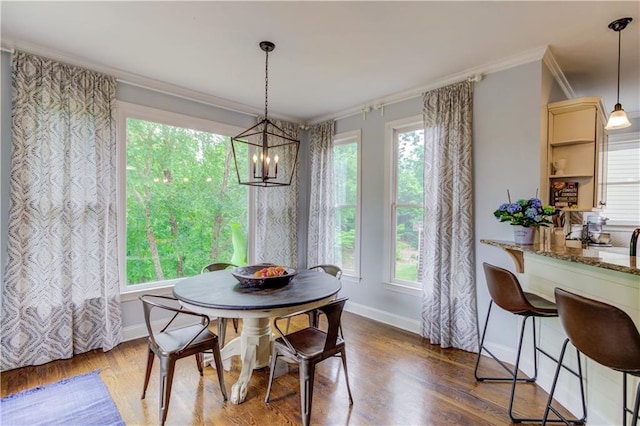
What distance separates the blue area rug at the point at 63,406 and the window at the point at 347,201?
2.90 m

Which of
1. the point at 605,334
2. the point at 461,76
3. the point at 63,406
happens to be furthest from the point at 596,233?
the point at 63,406

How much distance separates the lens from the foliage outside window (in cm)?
358

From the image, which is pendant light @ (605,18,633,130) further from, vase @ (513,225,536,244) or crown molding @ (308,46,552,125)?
vase @ (513,225,536,244)

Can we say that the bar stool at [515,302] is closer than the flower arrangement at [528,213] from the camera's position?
Yes

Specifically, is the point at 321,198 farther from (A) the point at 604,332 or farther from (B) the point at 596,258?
(A) the point at 604,332

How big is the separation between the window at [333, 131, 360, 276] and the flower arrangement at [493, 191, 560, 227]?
191cm

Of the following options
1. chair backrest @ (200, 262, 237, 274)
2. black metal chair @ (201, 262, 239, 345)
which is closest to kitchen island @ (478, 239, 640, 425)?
black metal chair @ (201, 262, 239, 345)

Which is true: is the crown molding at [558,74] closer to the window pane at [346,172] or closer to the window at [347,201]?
Answer: the window at [347,201]

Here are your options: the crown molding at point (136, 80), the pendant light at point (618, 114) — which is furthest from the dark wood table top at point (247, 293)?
the pendant light at point (618, 114)

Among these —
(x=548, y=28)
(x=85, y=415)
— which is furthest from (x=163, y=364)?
(x=548, y=28)

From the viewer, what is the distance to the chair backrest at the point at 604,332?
1.30 metres

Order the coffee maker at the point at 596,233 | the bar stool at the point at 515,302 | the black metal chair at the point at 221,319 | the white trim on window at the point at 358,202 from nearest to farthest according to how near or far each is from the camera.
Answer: the bar stool at the point at 515,302
the black metal chair at the point at 221,319
the coffee maker at the point at 596,233
the white trim on window at the point at 358,202

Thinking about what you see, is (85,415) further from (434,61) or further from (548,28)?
(548,28)

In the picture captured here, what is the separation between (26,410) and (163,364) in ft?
3.44
